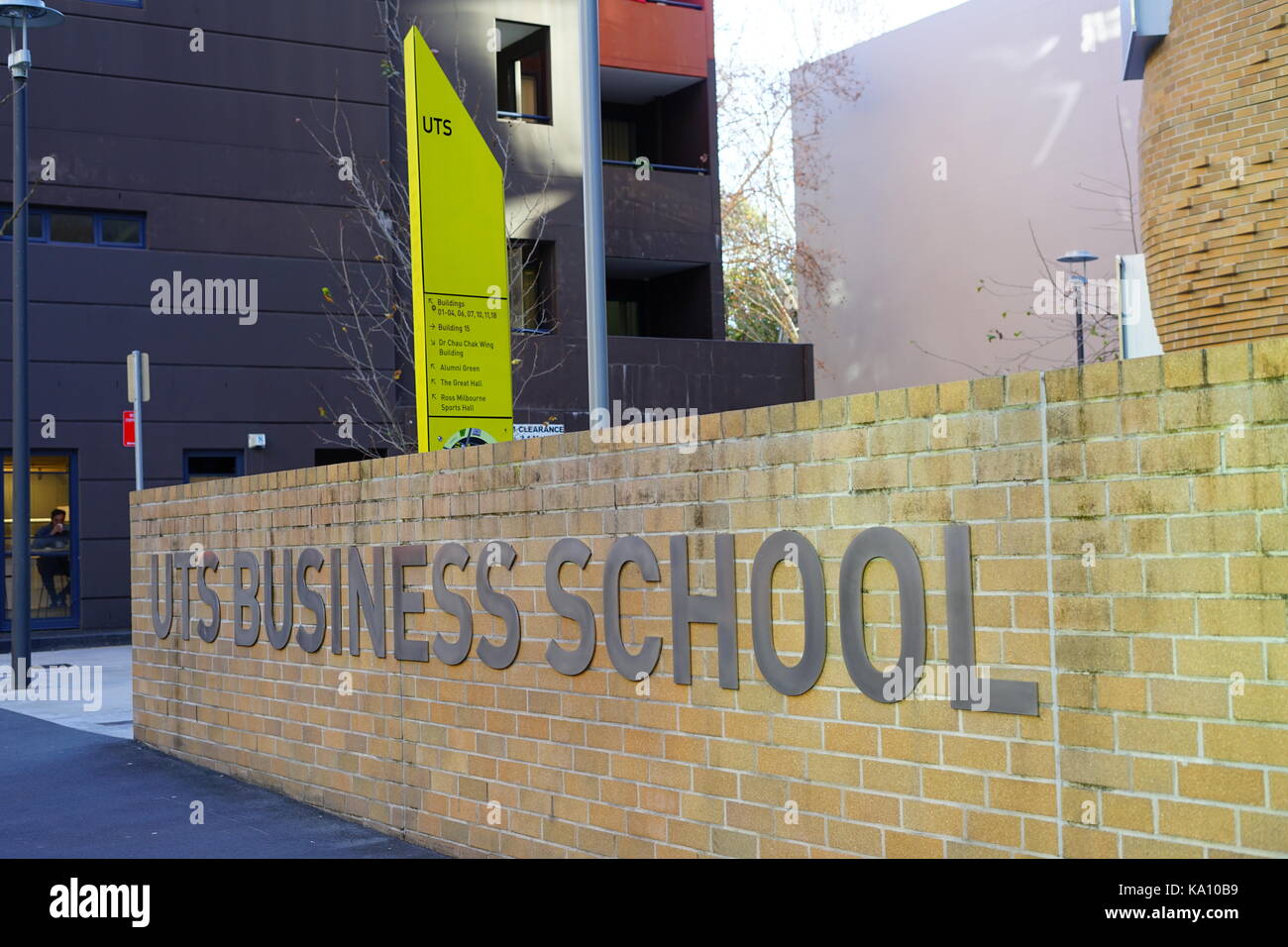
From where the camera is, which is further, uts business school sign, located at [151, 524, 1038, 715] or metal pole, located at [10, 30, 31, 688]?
metal pole, located at [10, 30, 31, 688]

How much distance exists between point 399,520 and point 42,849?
8.11 ft

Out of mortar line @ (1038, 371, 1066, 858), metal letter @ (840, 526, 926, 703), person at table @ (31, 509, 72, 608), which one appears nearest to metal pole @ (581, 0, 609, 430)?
metal letter @ (840, 526, 926, 703)

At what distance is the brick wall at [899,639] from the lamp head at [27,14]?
10460mm

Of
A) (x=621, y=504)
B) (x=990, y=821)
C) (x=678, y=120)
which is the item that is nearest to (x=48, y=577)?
(x=678, y=120)

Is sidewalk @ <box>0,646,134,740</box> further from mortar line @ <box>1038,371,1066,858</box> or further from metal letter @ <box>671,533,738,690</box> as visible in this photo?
mortar line @ <box>1038,371,1066,858</box>

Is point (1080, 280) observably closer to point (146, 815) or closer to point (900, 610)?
point (146, 815)

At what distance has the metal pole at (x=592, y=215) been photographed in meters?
8.99

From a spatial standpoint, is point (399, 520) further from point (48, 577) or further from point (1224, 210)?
point (48, 577)

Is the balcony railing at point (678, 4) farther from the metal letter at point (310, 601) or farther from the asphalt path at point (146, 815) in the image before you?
the metal letter at point (310, 601)

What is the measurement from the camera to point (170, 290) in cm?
2320

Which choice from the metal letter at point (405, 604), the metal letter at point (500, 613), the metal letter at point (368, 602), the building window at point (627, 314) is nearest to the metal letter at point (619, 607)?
the metal letter at point (500, 613)

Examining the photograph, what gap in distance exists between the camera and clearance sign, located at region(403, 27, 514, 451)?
30.8 feet

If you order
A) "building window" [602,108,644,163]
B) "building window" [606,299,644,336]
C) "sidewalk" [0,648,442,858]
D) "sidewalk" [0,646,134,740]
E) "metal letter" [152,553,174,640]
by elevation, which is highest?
"building window" [602,108,644,163]

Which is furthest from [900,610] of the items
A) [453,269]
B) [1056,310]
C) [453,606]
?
[1056,310]
